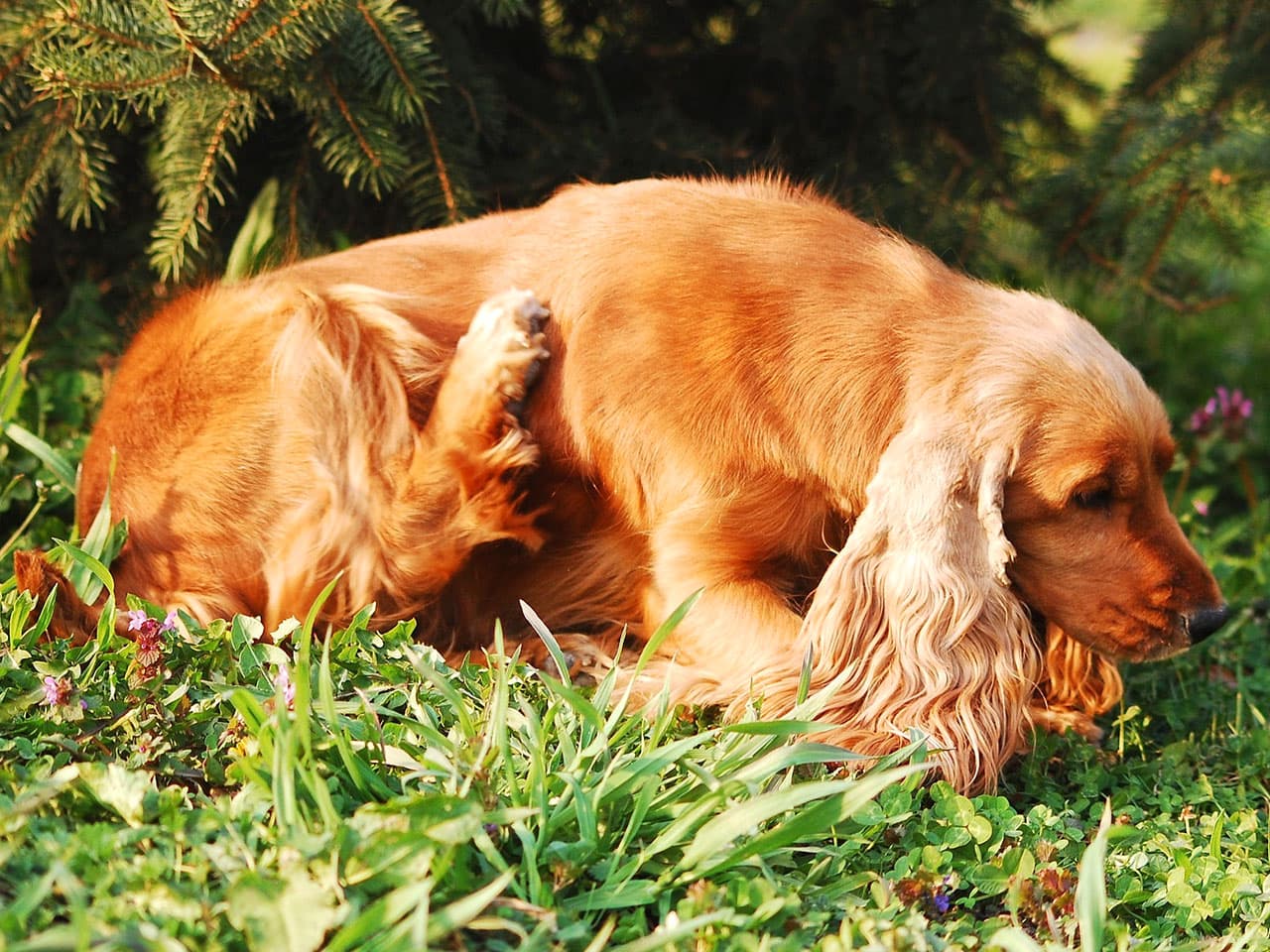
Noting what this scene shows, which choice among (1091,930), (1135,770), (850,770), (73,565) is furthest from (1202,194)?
(73,565)

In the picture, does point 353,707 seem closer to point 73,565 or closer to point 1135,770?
point 73,565

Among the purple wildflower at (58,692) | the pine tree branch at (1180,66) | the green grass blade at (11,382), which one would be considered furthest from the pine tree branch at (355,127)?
the pine tree branch at (1180,66)

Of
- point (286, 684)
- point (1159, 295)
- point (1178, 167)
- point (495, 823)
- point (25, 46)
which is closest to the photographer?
point (495, 823)

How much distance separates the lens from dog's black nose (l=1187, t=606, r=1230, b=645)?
286 centimetres

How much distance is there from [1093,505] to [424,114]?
6.13ft

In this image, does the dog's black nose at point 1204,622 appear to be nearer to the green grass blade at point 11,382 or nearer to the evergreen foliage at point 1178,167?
the evergreen foliage at point 1178,167

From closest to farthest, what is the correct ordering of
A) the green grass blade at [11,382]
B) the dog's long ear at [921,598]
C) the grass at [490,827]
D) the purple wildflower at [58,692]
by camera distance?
1. the grass at [490,827]
2. the purple wildflower at [58,692]
3. the dog's long ear at [921,598]
4. the green grass blade at [11,382]

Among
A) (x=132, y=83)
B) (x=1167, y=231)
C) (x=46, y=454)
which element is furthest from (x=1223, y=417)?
(x=46, y=454)

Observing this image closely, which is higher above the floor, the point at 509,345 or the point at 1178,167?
the point at 1178,167

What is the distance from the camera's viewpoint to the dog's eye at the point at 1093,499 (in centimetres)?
279

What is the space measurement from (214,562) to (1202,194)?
110 inches

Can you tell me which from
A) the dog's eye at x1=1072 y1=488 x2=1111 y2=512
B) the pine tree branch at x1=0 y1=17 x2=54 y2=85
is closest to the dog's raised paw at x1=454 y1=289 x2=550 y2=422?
the dog's eye at x1=1072 y1=488 x2=1111 y2=512

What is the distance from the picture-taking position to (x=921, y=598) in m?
2.66

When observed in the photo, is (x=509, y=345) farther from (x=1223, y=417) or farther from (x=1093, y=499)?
(x=1223, y=417)
